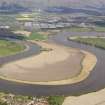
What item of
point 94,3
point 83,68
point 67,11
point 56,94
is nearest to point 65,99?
point 56,94

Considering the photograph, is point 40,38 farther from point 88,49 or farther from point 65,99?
point 65,99

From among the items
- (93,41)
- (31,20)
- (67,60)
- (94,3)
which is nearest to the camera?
(67,60)

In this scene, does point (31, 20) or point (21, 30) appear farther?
point (31, 20)

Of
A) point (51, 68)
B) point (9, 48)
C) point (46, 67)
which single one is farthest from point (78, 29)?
point (51, 68)

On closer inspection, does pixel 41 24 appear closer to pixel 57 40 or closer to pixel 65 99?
pixel 57 40

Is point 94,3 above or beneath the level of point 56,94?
beneath

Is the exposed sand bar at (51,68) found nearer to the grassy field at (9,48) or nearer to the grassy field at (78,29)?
the grassy field at (9,48)

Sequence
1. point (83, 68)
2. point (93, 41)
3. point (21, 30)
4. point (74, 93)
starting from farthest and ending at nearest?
point (21, 30) → point (93, 41) → point (83, 68) → point (74, 93)
